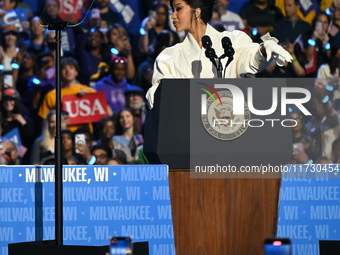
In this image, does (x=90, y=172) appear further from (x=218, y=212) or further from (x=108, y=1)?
(x=108, y=1)

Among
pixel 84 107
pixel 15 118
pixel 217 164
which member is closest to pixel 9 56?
pixel 15 118

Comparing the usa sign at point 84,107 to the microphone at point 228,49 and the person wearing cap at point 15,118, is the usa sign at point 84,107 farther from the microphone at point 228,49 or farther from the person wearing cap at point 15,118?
the microphone at point 228,49

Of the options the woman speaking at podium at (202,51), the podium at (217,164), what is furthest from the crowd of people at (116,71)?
the podium at (217,164)

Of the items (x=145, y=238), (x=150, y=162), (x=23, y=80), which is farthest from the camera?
(x=23, y=80)

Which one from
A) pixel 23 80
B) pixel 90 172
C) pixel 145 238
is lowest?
pixel 145 238

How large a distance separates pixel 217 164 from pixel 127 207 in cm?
39

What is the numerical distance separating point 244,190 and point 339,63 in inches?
163

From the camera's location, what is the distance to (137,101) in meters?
6.75

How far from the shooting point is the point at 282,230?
9.86ft

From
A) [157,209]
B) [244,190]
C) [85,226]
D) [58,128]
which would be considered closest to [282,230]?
[244,190]

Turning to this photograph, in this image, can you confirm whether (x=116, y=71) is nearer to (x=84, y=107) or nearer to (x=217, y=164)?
(x=84, y=107)

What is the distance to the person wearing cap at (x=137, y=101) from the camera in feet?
22.1

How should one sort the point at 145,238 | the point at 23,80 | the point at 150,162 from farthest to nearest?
the point at 23,80, the point at 150,162, the point at 145,238

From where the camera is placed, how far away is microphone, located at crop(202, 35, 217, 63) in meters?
3.30
